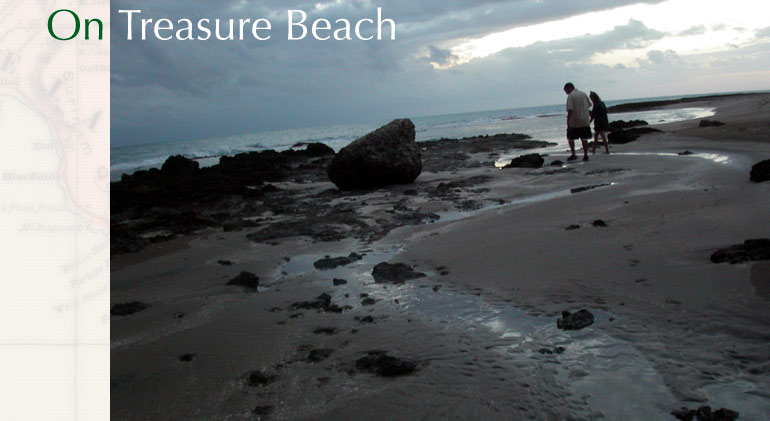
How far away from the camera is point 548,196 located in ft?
26.1

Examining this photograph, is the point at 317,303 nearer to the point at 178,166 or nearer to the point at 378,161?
the point at 378,161

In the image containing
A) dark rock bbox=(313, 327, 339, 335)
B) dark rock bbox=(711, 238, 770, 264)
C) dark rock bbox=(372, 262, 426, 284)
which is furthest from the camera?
dark rock bbox=(372, 262, 426, 284)

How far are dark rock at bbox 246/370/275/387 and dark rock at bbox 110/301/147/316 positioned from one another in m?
1.82

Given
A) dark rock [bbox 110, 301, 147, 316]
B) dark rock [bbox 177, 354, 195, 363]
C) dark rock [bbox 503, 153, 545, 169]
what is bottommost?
→ dark rock [bbox 177, 354, 195, 363]

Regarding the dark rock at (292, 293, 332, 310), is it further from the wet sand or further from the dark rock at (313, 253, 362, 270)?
the dark rock at (313, 253, 362, 270)

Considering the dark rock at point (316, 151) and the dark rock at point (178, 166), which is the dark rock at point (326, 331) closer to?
the dark rock at point (178, 166)

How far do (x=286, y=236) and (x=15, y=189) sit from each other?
3.84m

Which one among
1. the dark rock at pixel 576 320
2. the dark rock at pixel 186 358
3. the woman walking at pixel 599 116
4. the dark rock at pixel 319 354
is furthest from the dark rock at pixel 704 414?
the woman walking at pixel 599 116

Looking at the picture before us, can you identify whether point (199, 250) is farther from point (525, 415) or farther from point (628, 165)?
point (628, 165)

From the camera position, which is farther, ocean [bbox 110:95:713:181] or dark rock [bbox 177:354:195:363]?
ocean [bbox 110:95:713:181]

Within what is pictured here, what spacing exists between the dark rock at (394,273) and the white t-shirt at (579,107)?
29.7ft

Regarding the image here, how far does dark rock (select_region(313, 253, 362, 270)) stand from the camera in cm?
502

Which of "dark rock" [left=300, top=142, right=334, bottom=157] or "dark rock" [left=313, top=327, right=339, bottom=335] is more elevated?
"dark rock" [left=300, top=142, right=334, bottom=157]

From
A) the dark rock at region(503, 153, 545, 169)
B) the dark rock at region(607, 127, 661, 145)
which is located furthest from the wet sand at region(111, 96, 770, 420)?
the dark rock at region(607, 127, 661, 145)
